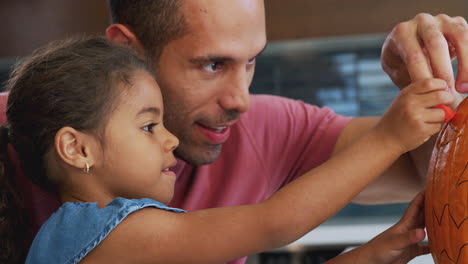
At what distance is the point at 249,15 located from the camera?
1.31m

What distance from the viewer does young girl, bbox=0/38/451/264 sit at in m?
0.99

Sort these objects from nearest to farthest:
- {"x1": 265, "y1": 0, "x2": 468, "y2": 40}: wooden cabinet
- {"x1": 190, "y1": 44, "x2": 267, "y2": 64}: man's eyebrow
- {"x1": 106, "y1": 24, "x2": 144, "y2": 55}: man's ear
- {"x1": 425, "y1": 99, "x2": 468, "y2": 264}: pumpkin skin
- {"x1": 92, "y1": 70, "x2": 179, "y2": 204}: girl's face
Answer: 1. {"x1": 425, "y1": 99, "x2": 468, "y2": 264}: pumpkin skin
2. {"x1": 92, "y1": 70, "x2": 179, "y2": 204}: girl's face
3. {"x1": 190, "y1": 44, "x2": 267, "y2": 64}: man's eyebrow
4. {"x1": 106, "y1": 24, "x2": 144, "y2": 55}: man's ear
5. {"x1": 265, "y1": 0, "x2": 468, "y2": 40}: wooden cabinet

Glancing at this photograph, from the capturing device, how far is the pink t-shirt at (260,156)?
1487mm

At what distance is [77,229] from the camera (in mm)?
1033

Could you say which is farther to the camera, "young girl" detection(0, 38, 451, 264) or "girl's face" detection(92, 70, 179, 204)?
"girl's face" detection(92, 70, 179, 204)

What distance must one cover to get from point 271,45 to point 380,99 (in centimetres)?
57

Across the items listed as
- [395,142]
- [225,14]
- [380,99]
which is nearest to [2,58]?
[380,99]

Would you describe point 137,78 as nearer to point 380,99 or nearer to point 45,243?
point 45,243

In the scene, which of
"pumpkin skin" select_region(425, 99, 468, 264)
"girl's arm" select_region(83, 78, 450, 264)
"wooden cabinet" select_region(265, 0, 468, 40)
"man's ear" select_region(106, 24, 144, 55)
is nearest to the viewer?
"pumpkin skin" select_region(425, 99, 468, 264)

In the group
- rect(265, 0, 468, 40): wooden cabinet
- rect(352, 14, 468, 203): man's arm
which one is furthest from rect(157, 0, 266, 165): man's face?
rect(265, 0, 468, 40): wooden cabinet

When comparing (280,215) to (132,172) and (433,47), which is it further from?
(433,47)

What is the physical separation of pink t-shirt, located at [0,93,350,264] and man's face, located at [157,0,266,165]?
12 centimetres

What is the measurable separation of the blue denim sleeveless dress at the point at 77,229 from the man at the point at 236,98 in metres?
0.35

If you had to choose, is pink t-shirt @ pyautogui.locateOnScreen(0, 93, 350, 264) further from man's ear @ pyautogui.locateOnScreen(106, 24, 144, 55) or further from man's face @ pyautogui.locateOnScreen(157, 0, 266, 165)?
man's ear @ pyautogui.locateOnScreen(106, 24, 144, 55)
